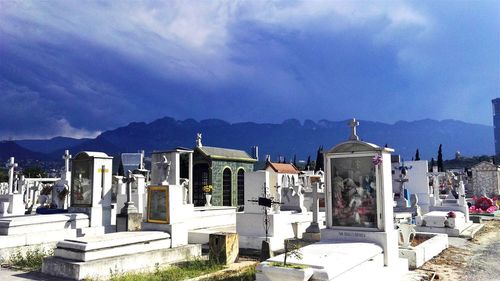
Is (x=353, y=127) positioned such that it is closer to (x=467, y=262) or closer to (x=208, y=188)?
(x=467, y=262)

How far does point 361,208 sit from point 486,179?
31252mm

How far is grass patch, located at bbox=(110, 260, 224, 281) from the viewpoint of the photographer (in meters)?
7.61

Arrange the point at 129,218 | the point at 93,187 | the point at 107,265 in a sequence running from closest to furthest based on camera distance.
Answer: the point at 107,265 → the point at 93,187 → the point at 129,218

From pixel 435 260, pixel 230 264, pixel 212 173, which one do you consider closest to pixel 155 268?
pixel 230 264

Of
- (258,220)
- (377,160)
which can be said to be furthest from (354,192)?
(258,220)

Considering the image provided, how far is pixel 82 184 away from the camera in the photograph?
1244cm

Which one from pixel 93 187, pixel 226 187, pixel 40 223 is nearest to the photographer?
pixel 40 223

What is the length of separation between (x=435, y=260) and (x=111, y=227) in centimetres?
990

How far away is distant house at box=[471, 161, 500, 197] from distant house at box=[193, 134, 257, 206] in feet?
74.3

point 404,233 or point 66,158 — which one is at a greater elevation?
point 66,158

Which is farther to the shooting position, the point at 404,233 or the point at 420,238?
the point at 420,238

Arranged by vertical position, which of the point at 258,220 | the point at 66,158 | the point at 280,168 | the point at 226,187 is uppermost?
the point at 66,158

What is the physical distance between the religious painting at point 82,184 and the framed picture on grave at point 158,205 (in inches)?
105

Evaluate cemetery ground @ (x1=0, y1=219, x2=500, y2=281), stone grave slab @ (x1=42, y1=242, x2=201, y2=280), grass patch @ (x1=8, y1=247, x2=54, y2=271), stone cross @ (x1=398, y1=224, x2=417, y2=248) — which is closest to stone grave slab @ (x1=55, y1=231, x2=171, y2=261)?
stone grave slab @ (x1=42, y1=242, x2=201, y2=280)
